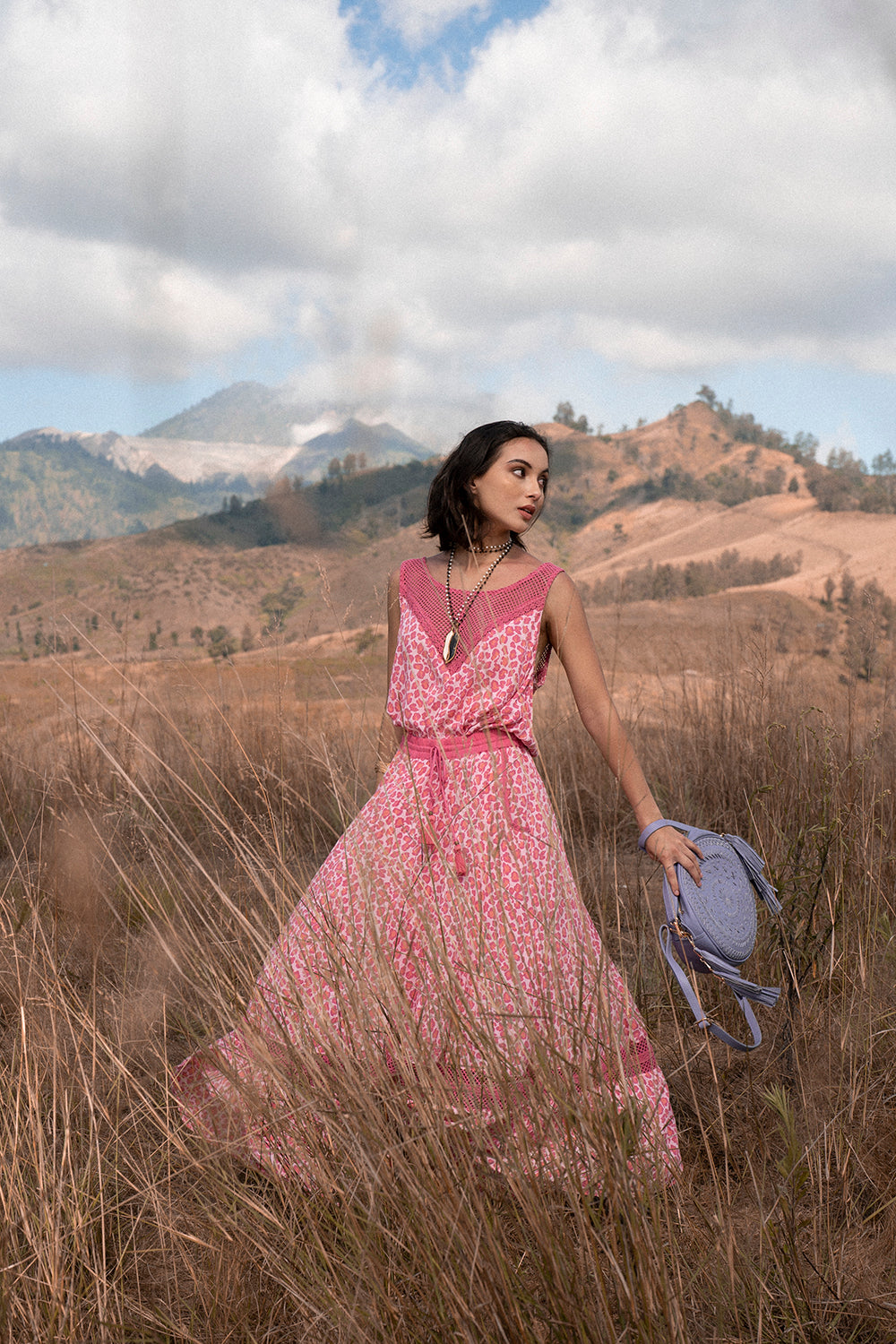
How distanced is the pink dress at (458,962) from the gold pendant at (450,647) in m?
0.02

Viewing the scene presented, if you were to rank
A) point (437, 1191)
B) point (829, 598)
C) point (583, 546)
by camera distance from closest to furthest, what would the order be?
1. point (437, 1191)
2. point (829, 598)
3. point (583, 546)

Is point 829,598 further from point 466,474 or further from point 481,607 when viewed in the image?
point 481,607

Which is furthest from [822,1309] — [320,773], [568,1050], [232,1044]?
[320,773]

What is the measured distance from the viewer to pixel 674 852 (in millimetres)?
1901

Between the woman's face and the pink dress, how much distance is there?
0.18 m

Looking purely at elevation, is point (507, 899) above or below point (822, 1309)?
above

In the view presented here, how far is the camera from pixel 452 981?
1.42 m

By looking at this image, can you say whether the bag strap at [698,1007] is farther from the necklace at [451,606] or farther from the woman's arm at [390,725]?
the woman's arm at [390,725]

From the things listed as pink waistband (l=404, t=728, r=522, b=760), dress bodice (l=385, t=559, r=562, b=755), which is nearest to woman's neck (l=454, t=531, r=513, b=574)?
dress bodice (l=385, t=559, r=562, b=755)

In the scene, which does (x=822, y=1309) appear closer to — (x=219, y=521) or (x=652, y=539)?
(x=652, y=539)

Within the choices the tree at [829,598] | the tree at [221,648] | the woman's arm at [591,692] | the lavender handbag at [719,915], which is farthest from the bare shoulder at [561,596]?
the tree at [829,598]

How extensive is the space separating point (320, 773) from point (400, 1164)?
11.8 ft

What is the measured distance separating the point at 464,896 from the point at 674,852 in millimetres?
576

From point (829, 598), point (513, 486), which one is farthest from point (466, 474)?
point (829, 598)
